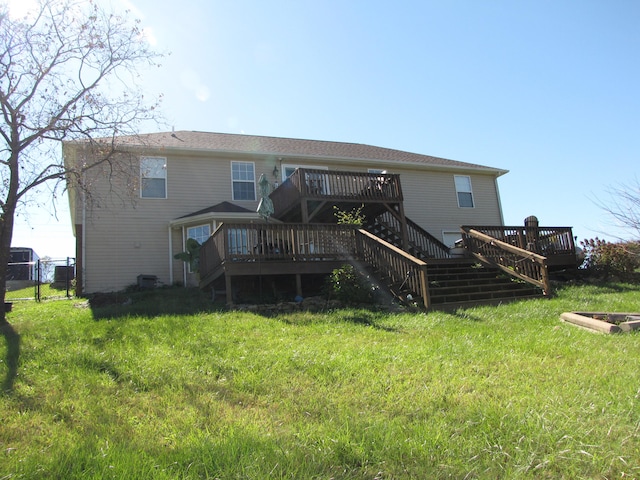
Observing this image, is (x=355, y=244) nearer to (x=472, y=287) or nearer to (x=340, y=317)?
(x=472, y=287)

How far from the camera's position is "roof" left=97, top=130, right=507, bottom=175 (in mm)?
15578

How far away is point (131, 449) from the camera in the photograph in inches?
117

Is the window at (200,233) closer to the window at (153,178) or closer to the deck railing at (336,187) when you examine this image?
the window at (153,178)

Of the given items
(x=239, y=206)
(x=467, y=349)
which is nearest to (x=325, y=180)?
(x=239, y=206)

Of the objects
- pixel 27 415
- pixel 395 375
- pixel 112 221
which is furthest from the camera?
pixel 112 221

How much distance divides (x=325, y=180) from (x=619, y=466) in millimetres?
11090

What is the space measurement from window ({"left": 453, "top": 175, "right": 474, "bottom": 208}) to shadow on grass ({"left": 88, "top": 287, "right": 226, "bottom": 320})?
1207 cm

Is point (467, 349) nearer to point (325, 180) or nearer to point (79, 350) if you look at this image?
point (79, 350)

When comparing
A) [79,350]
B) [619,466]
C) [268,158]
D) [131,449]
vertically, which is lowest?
[619,466]

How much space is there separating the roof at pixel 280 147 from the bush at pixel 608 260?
20.0 feet

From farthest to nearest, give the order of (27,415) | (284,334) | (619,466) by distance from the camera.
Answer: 1. (284,334)
2. (27,415)
3. (619,466)

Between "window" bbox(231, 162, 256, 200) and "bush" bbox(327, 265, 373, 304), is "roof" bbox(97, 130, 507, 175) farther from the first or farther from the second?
"bush" bbox(327, 265, 373, 304)

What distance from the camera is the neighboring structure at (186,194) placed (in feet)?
45.6

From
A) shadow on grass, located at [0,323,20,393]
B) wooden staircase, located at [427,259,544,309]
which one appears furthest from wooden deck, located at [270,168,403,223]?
shadow on grass, located at [0,323,20,393]
